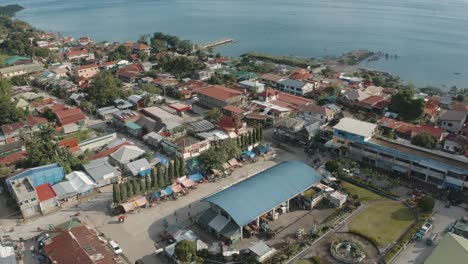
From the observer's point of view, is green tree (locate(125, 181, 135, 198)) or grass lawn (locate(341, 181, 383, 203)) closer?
green tree (locate(125, 181, 135, 198))

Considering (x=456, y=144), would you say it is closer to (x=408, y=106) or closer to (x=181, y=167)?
(x=408, y=106)

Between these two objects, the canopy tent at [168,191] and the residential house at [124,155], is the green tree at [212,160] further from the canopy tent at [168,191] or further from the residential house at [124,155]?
the residential house at [124,155]

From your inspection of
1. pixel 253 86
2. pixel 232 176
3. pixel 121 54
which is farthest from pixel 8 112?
pixel 121 54

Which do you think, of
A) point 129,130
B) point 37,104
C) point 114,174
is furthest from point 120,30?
point 114,174

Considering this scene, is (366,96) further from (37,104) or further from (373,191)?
(37,104)

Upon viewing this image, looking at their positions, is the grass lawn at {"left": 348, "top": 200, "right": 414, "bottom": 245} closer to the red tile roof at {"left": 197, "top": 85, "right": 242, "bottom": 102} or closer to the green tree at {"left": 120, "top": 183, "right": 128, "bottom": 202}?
the green tree at {"left": 120, "top": 183, "right": 128, "bottom": 202}

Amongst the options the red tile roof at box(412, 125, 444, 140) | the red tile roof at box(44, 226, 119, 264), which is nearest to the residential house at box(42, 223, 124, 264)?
the red tile roof at box(44, 226, 119, 264)
